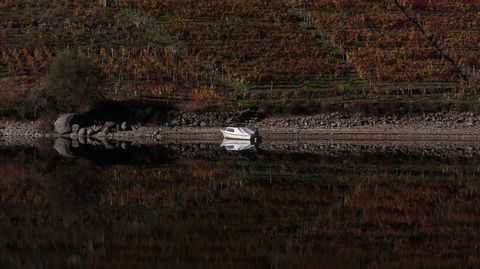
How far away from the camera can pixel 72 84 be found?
186 feet

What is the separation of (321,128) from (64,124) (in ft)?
66.5

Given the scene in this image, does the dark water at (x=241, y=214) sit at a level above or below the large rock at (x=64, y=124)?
above

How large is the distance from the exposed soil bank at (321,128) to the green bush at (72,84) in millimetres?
2766

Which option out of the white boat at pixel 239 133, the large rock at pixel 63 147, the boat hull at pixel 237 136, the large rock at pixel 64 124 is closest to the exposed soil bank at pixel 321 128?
the large rock at pixel 64 124

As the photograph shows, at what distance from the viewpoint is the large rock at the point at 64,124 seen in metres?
56.2

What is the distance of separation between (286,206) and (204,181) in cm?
664

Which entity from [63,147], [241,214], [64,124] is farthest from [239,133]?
[241,214]

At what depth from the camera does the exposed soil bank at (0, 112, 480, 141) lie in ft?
171

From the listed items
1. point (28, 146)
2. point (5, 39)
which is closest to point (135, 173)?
point (28, 146)

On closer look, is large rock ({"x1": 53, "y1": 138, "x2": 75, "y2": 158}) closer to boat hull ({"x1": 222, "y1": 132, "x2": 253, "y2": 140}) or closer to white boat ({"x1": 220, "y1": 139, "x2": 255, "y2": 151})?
white boat ({"x1": 220, "y1": 139, "x2": 255, "y2": 151})

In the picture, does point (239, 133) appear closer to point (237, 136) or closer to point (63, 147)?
point (237, 136)

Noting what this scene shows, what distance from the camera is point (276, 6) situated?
274ft

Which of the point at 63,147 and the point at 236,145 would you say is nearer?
the point at 63,147

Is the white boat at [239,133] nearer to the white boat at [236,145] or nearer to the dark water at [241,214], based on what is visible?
the white boat at [236,145]
